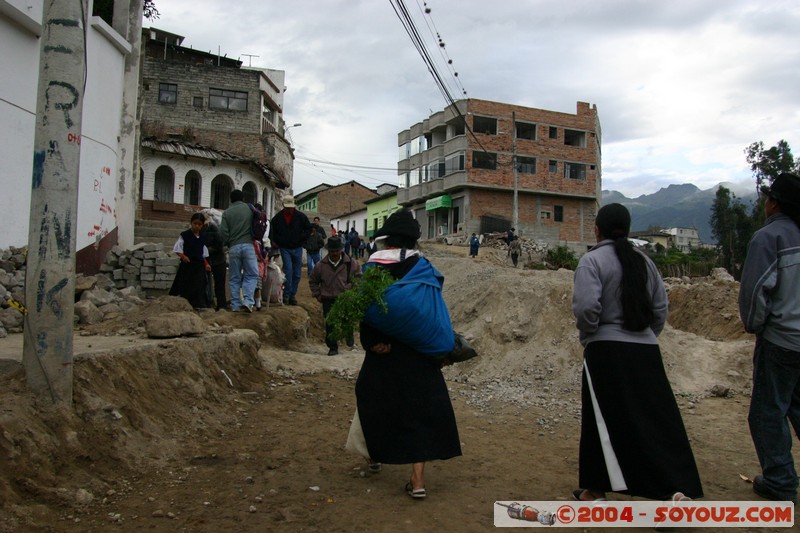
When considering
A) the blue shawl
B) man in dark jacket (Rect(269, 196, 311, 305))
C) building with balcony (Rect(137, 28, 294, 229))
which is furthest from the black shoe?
building with balcony (Rect(137, 28, 294, 229))

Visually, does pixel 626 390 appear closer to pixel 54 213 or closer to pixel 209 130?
pixel 54 213

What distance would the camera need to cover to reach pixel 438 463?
463cm

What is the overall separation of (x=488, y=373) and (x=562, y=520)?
555 cm

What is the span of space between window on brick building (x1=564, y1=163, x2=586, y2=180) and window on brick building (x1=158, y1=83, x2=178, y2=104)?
2598 cm

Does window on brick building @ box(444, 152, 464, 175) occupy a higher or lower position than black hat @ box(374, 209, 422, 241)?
higher

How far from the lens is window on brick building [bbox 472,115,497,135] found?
1630 inches

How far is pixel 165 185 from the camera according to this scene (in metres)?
26.6

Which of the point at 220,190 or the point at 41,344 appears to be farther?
the point at 220,190

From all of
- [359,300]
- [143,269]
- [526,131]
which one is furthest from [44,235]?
[526,131]

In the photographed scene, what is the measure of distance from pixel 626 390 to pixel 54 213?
352cm

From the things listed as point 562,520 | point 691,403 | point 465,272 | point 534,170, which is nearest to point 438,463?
point 562,520

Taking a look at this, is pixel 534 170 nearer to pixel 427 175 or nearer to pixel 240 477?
pixel 427 175

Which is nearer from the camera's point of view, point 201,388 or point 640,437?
point 640,437

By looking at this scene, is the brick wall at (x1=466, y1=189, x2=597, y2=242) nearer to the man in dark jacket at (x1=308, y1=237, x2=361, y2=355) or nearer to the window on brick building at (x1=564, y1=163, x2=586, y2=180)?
the window on brick building at (x1=564, y1=163, x2=586, y2=180)
